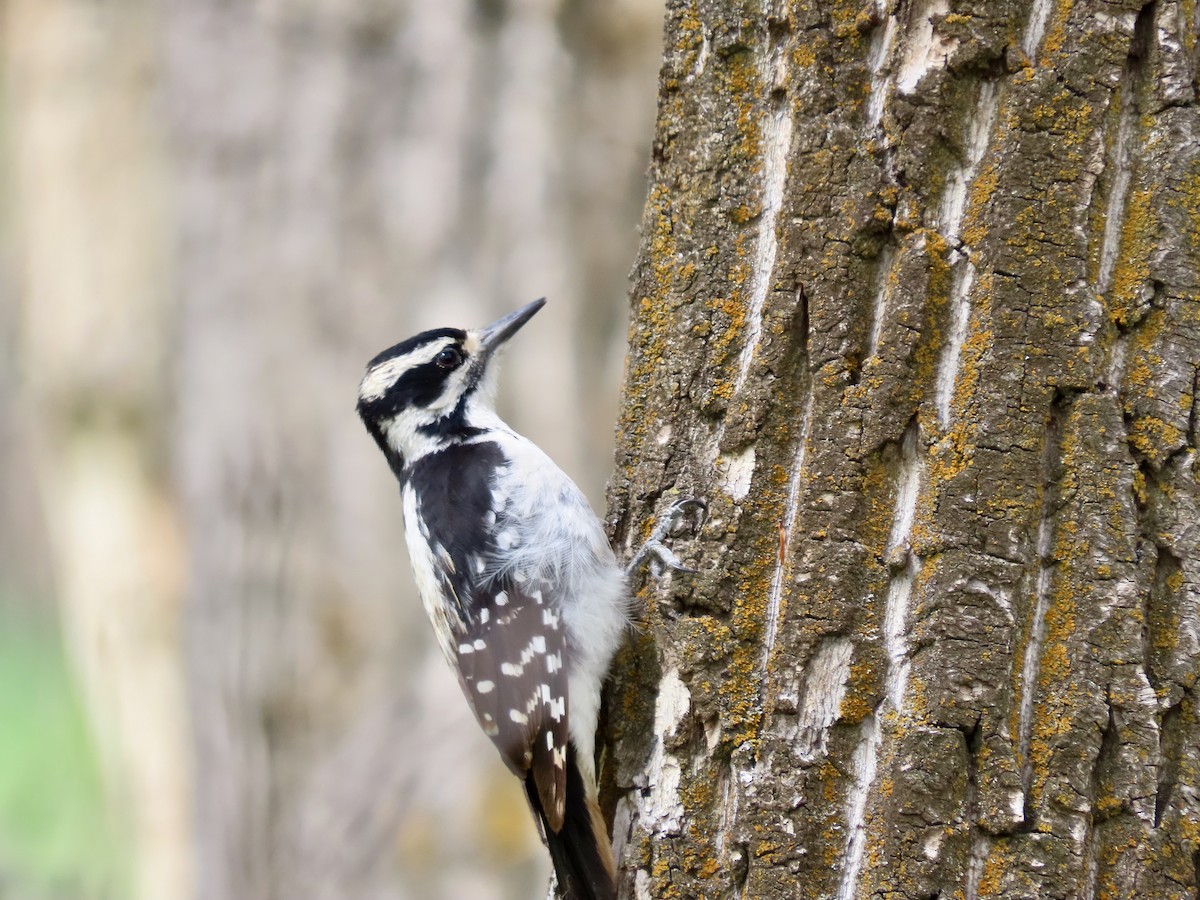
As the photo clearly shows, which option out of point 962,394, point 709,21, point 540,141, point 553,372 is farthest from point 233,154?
point 962,394

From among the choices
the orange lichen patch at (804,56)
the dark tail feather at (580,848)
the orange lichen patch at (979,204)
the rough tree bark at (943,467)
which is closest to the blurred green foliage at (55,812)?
the dark tail feather at (580,848)

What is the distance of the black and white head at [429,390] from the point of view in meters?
3.61

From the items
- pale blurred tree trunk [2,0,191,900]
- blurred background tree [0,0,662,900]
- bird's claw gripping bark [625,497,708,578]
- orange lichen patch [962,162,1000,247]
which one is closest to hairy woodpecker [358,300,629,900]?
bird's claw gripping bark [625,497,708,578]

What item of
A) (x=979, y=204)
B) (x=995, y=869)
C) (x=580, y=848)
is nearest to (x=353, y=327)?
(x=580, y=848)

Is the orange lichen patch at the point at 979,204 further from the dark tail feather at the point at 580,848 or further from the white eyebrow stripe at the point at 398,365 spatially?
the white eyebrow stripe at the point at 398,365

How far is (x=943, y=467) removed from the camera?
1.94 meters

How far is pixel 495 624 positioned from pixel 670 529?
31.9 inches

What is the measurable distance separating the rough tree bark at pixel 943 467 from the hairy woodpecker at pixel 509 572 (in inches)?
13.2

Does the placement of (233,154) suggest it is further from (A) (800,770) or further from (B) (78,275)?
(A) (800,770)

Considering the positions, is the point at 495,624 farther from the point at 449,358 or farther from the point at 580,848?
the point at 449,358

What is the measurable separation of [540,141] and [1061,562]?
3.45m

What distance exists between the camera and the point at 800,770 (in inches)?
80.4

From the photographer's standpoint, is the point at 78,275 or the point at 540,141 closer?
the point at 540,141

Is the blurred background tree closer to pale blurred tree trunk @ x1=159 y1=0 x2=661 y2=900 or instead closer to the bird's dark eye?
pale blurred tree trunk @ x1=159 y1=0 x2=661 y2=900
